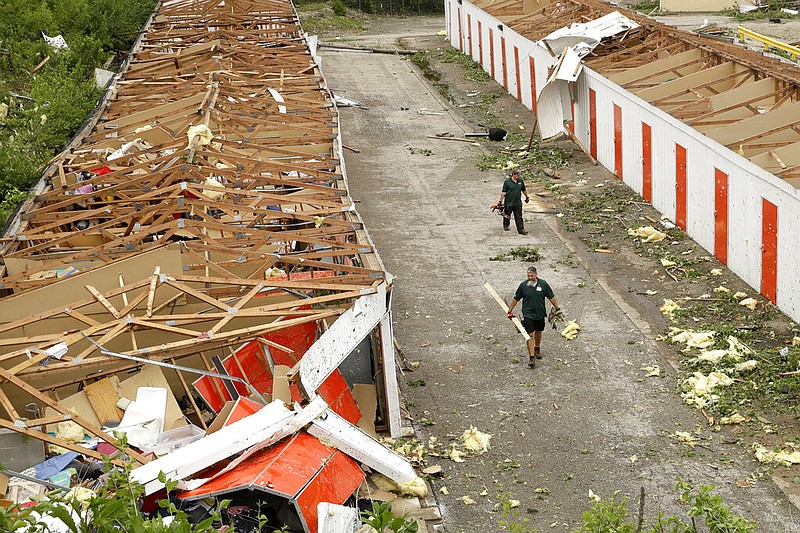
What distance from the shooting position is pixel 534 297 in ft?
51.1

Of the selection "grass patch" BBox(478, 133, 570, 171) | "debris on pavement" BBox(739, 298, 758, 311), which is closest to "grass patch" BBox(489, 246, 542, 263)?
"debris on pavement" BBox(739, 298, 758, 311)

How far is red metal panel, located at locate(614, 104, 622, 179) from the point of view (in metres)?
24.9

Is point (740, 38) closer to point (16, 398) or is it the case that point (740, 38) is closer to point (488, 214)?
point (488, 214)

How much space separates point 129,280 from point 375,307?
3261mm

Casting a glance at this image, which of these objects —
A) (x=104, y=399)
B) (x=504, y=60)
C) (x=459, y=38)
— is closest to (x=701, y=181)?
(x=104, y=399)

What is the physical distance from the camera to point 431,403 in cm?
1481

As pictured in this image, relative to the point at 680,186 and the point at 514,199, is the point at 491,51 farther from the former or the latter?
the point at 680,186

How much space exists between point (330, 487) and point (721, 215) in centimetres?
1121

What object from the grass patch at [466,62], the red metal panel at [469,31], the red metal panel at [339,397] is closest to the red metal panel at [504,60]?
the grass patch at [466,62]

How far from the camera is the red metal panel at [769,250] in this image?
56.6 feet

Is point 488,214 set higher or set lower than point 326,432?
lower

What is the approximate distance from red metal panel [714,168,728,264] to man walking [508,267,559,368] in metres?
5.19

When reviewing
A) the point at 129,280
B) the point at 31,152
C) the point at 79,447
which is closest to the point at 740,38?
the point at 31,152

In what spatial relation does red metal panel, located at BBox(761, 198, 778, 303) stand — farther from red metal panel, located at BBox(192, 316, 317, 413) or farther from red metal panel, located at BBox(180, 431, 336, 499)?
red metal panel, located at BBox(180, 431, 336, 499)
